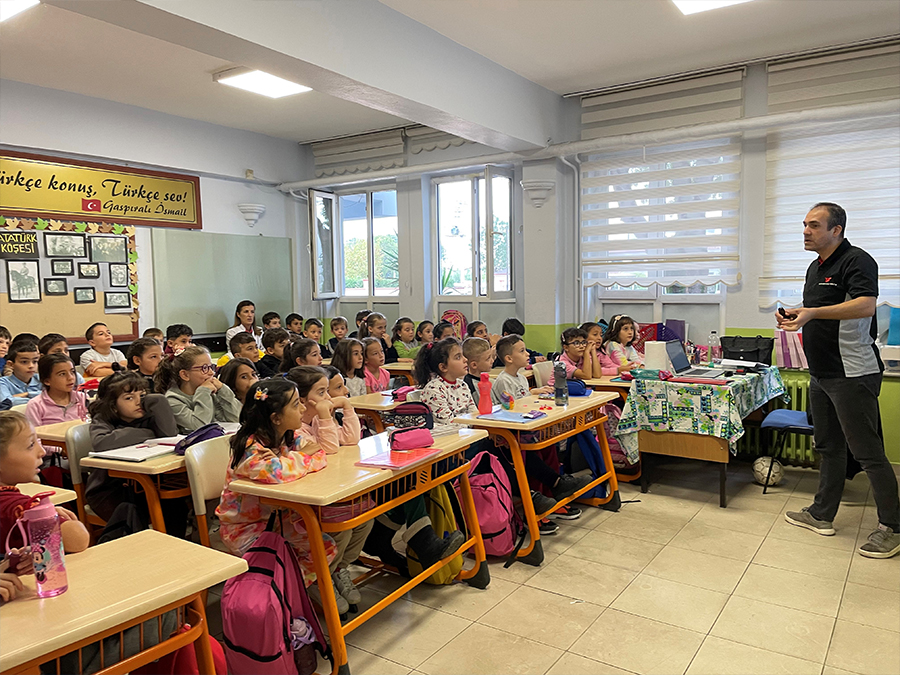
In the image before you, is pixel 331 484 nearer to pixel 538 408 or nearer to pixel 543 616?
pixel 543 616

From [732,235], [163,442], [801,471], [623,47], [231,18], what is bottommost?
[801,471]

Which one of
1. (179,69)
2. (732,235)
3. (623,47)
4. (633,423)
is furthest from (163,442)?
(732,235)

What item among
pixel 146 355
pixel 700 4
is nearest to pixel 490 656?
pixel 146 355

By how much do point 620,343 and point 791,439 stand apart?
1.55 meters

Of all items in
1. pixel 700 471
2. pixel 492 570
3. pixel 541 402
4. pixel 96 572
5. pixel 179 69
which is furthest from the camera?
pixel 179 69

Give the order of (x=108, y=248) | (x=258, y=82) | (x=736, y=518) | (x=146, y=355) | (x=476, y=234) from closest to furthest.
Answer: (x=736, y=518) → (x=146, y=355) → (x=258, y=82) → (x=108, y=248) → (x=476, y=234)

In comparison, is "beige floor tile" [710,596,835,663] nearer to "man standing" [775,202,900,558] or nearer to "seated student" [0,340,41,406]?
"man standing" [775,202,900,558]

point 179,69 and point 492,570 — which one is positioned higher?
point 179,69

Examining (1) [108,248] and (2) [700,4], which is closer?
(2) [700,4]

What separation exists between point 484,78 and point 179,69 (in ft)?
8.47

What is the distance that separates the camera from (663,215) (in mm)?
6008

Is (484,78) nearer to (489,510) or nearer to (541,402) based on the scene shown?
(541,402)

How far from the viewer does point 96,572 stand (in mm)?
1586

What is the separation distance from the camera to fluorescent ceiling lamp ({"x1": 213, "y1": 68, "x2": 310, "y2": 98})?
17.7 feet
